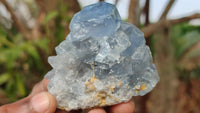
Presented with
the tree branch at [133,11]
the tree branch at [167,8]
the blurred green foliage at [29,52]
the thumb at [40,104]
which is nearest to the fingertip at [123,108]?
the thumb at [40,104]

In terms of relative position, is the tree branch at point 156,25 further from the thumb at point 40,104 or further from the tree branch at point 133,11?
the thumb at point 40,104

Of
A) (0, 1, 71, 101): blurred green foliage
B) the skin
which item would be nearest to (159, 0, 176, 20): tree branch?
(0, 1, 71, 101): blurred green foliage

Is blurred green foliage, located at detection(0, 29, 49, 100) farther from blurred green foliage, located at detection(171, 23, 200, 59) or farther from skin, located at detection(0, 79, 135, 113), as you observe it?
blurred green foliage, located at detection(171, 23, 200, 59)

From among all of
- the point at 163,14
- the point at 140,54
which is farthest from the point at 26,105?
the point at 163,14

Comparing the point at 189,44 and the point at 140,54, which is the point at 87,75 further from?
the point at 189,44

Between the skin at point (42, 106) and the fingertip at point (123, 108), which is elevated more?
the skin at point (42, 106)

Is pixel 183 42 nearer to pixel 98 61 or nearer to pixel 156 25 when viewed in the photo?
pixel 156 25
